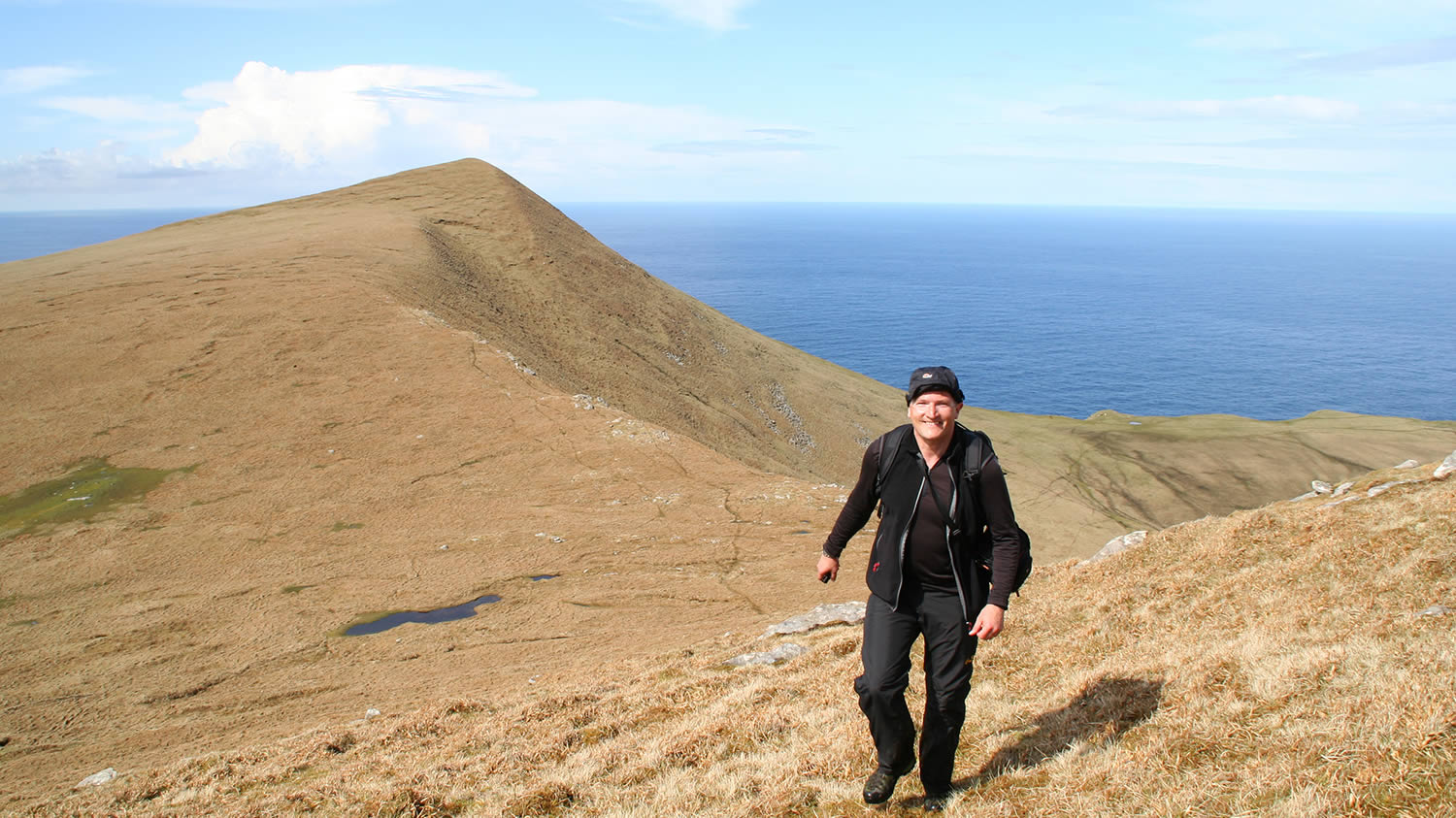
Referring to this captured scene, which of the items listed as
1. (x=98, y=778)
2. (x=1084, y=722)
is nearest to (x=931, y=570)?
(x=1084, y=722)

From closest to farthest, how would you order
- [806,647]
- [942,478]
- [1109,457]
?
[942,478], [806,647], [1109,457]

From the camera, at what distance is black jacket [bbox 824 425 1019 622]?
5492 millimetres

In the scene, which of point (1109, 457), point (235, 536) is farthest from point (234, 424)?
point (1109, 457)

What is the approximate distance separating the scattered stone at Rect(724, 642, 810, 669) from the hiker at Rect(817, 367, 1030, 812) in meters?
6.43

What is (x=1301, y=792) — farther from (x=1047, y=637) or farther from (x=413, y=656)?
(x=413, y=656)

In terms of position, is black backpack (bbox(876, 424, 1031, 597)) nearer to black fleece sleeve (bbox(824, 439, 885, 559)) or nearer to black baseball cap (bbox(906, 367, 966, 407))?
black fleece sleeve (bbox(824, 439, 885, 559))

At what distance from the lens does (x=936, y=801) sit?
20.1 ft

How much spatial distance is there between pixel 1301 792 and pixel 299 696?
45.0 feet

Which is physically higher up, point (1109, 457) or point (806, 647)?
point (806, 647)

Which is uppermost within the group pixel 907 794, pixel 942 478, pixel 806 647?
→ pixel 942 478

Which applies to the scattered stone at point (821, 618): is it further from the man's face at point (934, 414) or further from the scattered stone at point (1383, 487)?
the man's face at point (934, 414)

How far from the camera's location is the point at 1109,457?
63.9 m

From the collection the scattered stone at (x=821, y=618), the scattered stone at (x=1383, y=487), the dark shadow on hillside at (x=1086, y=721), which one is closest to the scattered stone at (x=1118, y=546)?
the scattered stone at (x=1383, y=487)

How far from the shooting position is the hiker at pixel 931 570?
5.53 meters
